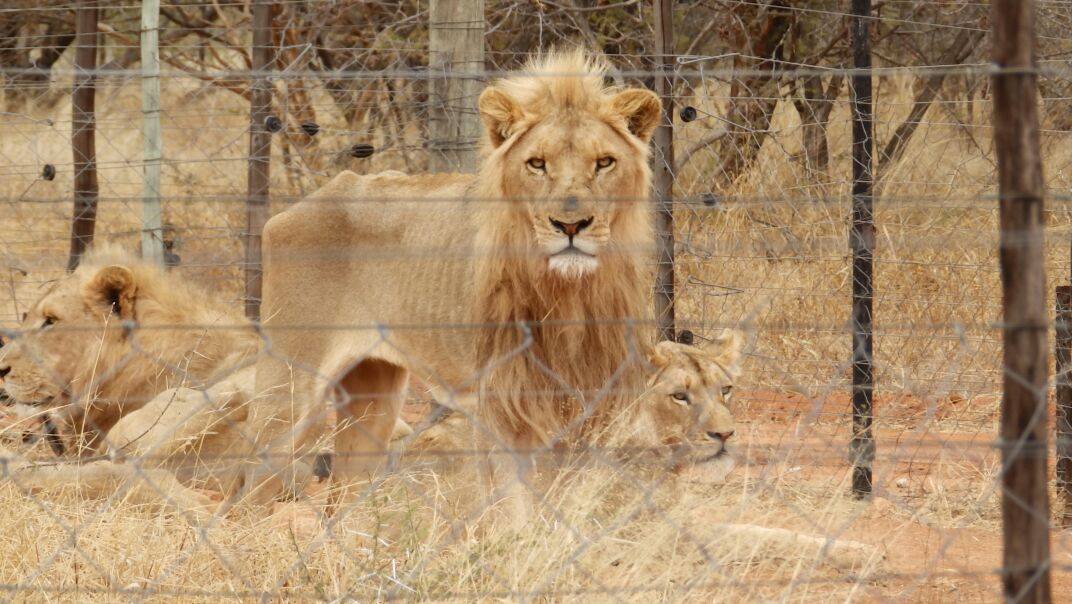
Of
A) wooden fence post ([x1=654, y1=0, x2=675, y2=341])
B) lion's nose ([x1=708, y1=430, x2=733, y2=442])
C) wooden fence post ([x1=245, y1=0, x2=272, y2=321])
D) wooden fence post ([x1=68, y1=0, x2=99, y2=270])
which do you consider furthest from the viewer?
wooden fence post ([x1=68, y1=0, x2=99, y2=270])

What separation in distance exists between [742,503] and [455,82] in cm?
301

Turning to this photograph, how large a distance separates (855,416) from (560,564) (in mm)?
2160

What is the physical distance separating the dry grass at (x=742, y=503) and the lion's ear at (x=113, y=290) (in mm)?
334

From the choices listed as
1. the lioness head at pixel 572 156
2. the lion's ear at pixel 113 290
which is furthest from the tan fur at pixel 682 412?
the lion's ear at pixel 113 290

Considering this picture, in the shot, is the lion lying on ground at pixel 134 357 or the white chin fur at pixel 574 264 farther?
the lion lying on ground at pixel 134 357

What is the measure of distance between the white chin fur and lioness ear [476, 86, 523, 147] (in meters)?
0.60

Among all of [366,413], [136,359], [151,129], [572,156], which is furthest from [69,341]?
[572,156]

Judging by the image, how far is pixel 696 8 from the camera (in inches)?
434

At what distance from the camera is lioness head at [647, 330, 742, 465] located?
4668 millimetres

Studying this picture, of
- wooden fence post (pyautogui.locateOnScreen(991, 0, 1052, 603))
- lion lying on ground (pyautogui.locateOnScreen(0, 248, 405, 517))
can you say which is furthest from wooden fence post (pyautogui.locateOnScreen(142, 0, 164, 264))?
wooden fence post (pyautogui.locateOnScreen(991, 0, 1052, 603))

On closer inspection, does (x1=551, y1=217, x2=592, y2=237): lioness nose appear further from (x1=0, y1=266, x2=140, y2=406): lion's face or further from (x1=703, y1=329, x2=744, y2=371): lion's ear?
(x1=0, y1=266, x2=140, y2=406): lion's face

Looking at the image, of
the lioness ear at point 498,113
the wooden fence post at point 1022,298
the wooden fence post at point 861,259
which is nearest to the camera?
the wooden fence post at point 1022,298

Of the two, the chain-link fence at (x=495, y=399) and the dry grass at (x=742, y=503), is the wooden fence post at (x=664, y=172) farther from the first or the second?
the dry grass at (x=742, y=503)

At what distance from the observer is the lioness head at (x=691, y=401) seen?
467 centimetres
